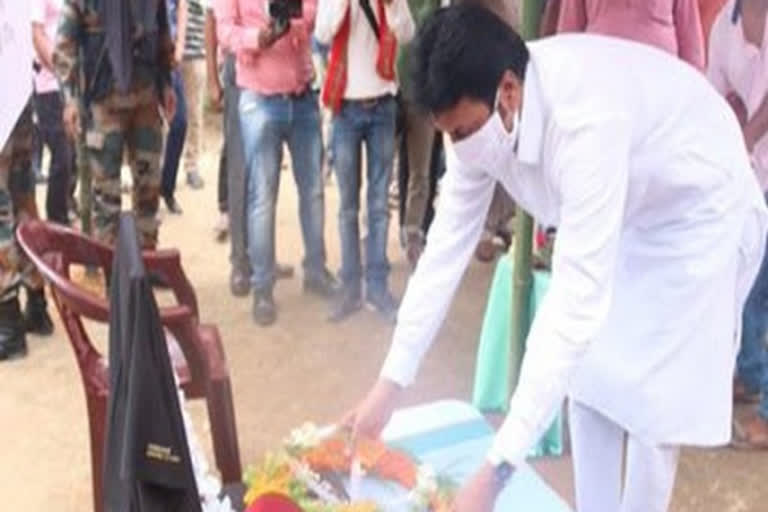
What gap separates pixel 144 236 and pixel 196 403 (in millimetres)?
874

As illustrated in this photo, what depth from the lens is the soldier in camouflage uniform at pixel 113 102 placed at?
3.54 meters

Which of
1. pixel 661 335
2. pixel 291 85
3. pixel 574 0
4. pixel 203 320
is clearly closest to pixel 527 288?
pixel 574 0

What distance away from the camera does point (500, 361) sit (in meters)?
3.04

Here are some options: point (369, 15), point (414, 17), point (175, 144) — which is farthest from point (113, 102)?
point (175, 144)

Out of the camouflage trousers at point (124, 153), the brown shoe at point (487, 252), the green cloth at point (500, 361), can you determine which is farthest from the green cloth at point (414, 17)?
the brown shoe at point (487, 252)

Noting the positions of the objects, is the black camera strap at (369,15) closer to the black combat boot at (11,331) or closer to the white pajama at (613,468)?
the black combat boot at (11,331)

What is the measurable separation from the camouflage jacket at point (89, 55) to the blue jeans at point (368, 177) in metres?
0.63

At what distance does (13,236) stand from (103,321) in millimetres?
1234

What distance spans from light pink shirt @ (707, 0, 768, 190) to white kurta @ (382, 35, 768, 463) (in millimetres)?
1043

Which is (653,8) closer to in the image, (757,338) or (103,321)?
(757,338)

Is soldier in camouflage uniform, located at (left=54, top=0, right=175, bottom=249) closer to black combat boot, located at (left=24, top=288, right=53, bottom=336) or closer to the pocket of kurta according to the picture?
black combat boot, located at (left=24, top=288, right=53, bottom=336)

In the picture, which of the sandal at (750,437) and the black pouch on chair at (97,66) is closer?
the sandal at (750,437)

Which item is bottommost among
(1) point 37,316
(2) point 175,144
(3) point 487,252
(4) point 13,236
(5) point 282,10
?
(3) point 487,252

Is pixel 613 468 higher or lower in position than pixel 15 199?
lower
